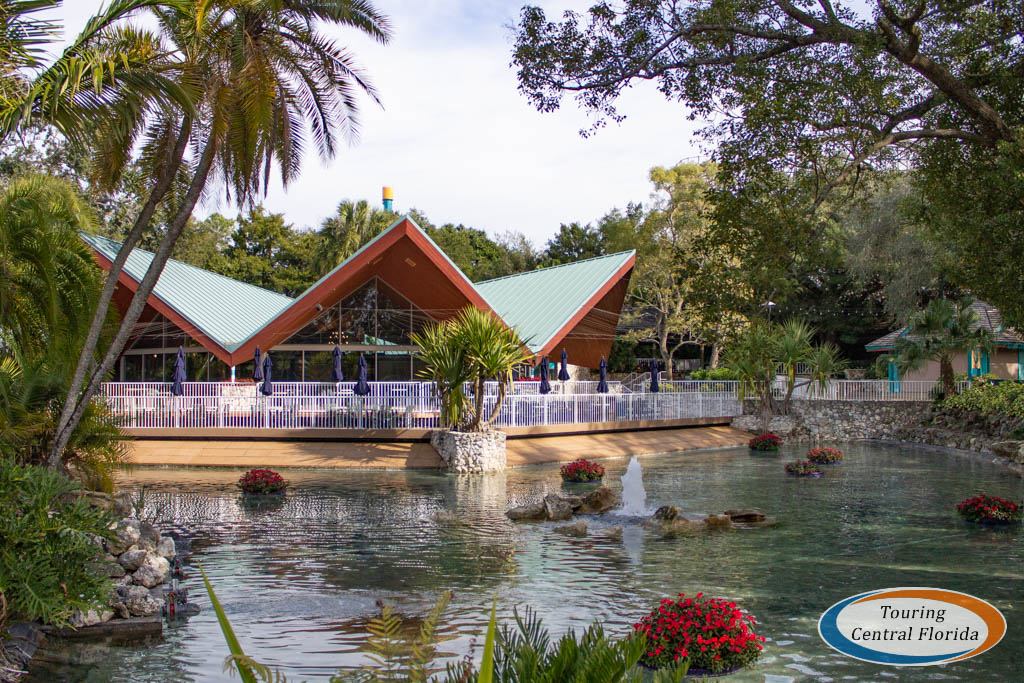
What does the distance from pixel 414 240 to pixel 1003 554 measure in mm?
17613

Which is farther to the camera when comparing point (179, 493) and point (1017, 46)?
point (179, 493)

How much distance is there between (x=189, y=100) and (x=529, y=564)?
6.89 metres

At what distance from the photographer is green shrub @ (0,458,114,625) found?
21.6 feet

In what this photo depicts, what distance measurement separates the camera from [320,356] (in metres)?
28.8

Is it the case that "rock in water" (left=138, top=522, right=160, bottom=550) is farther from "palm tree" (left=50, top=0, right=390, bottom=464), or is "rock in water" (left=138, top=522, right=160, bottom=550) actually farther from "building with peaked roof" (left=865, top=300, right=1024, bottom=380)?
"building with peaked roof" (left=865, top=300, right=1024, bottom=380)

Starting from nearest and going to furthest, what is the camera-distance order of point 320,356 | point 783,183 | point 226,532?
point 783,183, point 226,532, point 320,356

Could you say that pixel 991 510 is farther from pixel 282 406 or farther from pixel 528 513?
pixel 282 406

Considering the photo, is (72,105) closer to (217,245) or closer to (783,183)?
(783,183)

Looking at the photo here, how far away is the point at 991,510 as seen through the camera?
1361 cm

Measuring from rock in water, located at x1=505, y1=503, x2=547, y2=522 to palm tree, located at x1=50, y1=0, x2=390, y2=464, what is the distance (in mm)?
6745

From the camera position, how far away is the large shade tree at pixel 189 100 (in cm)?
832

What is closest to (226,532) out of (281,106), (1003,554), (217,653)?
(217,653)

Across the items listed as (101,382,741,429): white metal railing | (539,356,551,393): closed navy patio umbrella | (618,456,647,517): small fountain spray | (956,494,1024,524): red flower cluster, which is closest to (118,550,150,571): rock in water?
(618,456,647,517): small fountain spray

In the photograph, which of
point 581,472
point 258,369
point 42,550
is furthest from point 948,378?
point 42,550
